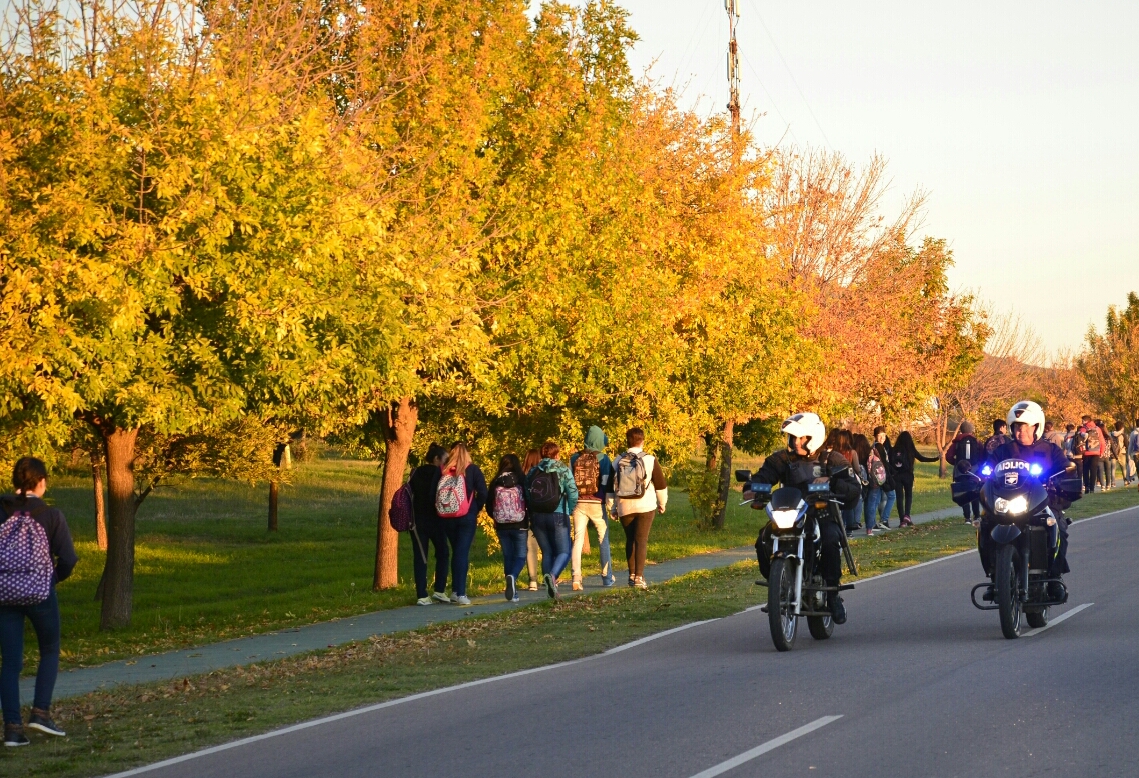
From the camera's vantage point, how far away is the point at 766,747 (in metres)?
7.46

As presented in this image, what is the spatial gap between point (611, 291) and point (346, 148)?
6184mm

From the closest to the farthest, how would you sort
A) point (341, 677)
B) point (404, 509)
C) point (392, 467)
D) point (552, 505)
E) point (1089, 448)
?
point (341, 677)
point (552, 505)
point (404, 509)
point (392, 467)
point (1089, 448)

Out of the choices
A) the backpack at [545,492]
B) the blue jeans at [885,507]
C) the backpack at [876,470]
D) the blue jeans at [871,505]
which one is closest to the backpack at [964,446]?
the backpack at [876,470]

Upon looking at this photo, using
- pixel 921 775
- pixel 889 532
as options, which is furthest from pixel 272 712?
pixel 889 532

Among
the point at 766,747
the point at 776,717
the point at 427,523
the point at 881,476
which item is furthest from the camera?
the point at 881,476

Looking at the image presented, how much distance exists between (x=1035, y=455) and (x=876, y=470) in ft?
45.8

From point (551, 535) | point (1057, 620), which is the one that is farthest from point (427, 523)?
point (1057, 620)

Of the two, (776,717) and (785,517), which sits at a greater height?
(785,517)

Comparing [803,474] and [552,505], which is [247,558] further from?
[803,474]

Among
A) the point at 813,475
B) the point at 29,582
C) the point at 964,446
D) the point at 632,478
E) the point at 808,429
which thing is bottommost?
the point at 29,582

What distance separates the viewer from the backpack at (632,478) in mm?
17031

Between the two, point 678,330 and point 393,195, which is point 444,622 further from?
point 678,330

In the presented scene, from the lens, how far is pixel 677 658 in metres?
11.2

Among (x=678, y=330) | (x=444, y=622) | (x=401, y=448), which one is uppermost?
(x=678, y=330)
